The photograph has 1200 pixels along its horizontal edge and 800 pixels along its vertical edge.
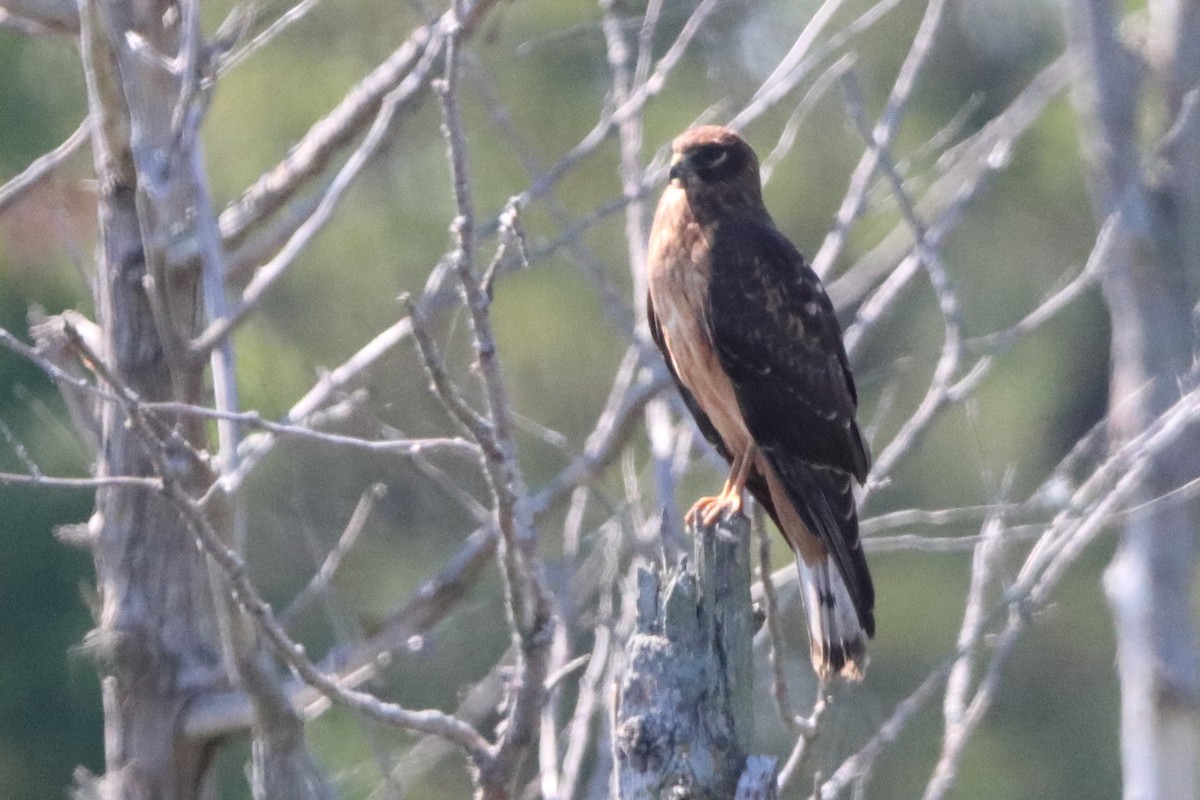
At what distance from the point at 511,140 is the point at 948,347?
1207mm

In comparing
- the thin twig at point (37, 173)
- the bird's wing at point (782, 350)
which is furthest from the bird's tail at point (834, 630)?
the thin twig at point (37, 173)

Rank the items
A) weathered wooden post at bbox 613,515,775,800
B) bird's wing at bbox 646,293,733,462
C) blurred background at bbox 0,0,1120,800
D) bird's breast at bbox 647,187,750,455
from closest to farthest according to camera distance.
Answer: weathered wooden post at bbox 613,515,775,800, bird's breast at bbox 647,187,750,455, bird's wing at bbox 646,293,733,462, blurred background at bbox 0,0,1120,800

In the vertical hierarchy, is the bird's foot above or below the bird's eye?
below

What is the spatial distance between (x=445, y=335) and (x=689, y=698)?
389 cm

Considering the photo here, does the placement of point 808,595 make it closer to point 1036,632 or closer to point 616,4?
point 616,4

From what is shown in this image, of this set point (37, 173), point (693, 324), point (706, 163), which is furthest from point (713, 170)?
point (37, 173)

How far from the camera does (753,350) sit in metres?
4.21

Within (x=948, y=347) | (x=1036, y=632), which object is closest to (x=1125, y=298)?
(x=948, y=347)

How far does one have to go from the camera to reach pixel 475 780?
10.3ft

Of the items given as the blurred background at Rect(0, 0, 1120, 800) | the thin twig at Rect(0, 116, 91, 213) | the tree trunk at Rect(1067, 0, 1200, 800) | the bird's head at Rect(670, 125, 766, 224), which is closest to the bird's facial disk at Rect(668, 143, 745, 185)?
the bird's head at Rect(670, 125, 766, 224)

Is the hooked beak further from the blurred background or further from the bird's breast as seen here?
the blurred background

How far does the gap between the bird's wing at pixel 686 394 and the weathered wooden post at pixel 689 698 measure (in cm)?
153

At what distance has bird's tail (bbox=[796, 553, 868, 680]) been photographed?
3666 mm

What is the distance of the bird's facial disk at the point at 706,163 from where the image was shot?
4.31 meters
